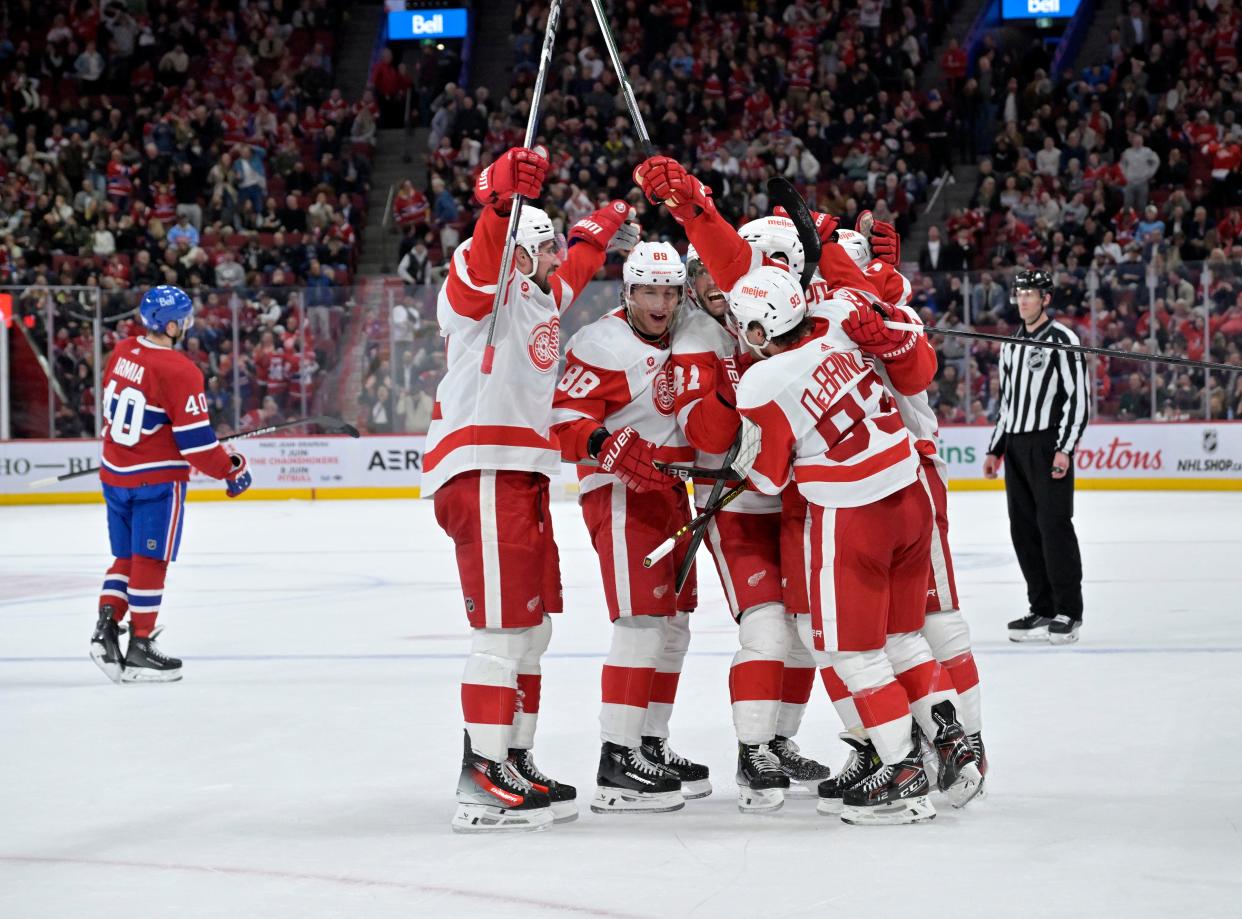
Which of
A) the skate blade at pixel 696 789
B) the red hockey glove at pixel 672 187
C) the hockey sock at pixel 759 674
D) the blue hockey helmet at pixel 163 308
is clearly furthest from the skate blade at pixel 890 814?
the blue hockey helmet at pixel 163 308

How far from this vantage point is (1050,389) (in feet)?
20.6

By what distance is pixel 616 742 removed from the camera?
3.79 metres

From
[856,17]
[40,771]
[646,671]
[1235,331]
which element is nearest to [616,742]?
[646,671]

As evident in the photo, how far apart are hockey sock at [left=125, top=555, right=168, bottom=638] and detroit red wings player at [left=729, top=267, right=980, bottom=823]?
2852mm

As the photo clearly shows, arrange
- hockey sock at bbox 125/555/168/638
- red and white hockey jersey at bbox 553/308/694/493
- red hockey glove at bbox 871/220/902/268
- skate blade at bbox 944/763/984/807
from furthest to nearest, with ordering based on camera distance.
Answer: hockey sock at bbox 125/555/168/638
red hockey glove at bbox 871/220/902/268
red and white hockey jersey at bbox 553/308/694/493
skate blade at bbox 944/763/984/807

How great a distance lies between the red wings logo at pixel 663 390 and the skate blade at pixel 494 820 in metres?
1.06

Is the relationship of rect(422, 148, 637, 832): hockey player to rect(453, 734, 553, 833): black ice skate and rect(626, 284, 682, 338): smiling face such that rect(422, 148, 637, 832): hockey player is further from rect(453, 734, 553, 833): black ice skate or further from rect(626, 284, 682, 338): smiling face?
rect(626, 284, 682, 338): smiling face

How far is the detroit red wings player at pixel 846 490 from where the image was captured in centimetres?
353

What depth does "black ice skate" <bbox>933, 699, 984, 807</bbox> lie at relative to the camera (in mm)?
3598

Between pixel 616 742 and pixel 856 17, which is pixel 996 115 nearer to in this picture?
pixel 856 17

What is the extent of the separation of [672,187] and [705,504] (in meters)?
0.80

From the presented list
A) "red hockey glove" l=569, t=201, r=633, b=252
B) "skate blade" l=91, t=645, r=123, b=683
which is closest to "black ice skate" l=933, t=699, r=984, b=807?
"red hockey glove" l=569, t=201, r=633, b=252

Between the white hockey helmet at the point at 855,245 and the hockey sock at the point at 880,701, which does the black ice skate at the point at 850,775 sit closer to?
the hockey sock at the point at 880,701

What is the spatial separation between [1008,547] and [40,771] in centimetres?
661
